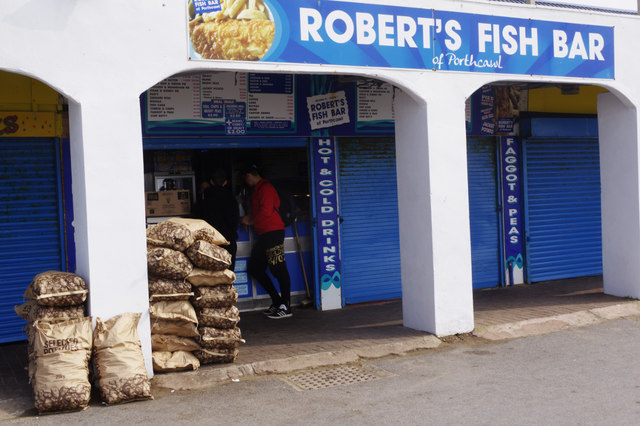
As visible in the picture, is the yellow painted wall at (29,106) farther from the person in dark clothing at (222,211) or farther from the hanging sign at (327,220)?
the hanging sign at (327,220)

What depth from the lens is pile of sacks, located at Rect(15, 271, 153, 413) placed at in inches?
216

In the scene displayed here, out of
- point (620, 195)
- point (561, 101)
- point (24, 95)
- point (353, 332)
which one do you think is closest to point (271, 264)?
point (353, 332)

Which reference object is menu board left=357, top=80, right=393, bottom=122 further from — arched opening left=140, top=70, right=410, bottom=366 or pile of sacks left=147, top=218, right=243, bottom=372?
pile of sacks left=147, top=218, right=243, bottom=372

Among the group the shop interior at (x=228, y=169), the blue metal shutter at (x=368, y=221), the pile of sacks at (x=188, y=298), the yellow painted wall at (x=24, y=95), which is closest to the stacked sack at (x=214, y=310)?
the pile of sacks at (x=188, y=298)

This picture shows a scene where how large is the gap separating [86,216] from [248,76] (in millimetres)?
3492

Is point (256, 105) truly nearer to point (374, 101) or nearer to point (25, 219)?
point (374, 101)

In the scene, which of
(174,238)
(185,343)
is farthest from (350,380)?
(174,238)

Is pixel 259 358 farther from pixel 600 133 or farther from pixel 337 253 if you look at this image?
pixel 600 133

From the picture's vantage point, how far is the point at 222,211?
8.68 meters

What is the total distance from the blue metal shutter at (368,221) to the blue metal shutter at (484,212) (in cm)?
134

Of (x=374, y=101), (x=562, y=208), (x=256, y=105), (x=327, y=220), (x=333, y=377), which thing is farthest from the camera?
(x=562, y=208)

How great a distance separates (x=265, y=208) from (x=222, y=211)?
0.54m

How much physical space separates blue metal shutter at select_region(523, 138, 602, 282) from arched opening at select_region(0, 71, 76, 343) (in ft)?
22.0

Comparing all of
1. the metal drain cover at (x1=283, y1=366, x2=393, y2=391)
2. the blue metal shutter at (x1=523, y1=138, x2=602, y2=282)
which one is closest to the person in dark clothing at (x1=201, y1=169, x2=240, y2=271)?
the metal drain cover at (x1=283, y1=366, x2=393, y2=391)
